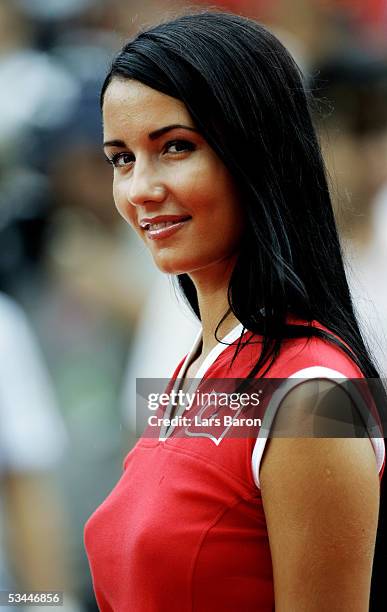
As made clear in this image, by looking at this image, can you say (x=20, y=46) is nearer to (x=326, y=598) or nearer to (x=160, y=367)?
(x=160, y=367)

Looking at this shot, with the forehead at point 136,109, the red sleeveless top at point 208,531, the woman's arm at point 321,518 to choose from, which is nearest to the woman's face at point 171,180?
the forehead at point 136,109

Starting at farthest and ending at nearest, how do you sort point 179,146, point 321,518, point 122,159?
point 122,159, point 179,146, point 321,518

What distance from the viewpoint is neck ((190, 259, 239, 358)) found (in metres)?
1.70

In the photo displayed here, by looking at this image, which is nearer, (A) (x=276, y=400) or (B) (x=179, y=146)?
(A) (x=276, y=400)

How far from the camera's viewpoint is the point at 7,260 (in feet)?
12.0

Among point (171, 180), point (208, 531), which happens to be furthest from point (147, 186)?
point (208, 531)

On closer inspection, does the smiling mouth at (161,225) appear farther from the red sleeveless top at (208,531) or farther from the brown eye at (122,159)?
the red sleeveless top at (208,531)

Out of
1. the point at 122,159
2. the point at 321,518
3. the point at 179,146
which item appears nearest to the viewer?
the point at 321,518

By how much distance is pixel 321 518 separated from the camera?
1.39 meters

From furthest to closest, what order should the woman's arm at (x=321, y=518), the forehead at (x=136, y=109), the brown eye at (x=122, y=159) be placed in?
the brown eye at (x=122, y=159) < the forehead at (x=136, y=109) < the woman's arm at (x=321, y=518)

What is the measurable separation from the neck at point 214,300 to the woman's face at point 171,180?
3cm

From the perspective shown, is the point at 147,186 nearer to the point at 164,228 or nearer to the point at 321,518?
the point at 164,228

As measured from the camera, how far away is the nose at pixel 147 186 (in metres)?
1.59

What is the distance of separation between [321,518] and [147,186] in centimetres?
55
